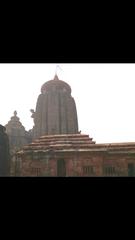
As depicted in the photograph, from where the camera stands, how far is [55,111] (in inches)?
1560

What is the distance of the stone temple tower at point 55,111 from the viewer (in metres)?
39.1

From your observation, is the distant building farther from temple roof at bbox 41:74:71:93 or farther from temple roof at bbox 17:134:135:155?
temple roof at bbox 17:134:135:155

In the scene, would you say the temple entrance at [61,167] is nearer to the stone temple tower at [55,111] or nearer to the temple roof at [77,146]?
the temple roof at [77,146]

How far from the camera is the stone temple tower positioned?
3909cm

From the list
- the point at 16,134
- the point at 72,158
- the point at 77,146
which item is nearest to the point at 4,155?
the point at 72,158

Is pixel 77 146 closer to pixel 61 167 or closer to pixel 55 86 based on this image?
pixel 61 167

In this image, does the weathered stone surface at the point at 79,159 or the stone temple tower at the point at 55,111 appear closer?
the weathered stone surface at the point at 79,159

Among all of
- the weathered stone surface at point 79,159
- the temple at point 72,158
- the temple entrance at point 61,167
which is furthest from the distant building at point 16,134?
the temple entrance at point 61,167

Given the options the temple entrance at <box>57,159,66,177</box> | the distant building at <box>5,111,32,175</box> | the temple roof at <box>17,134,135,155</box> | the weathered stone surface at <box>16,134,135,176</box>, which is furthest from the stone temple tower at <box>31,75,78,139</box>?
the temple entrance at <box>57,159,66,177</box>
